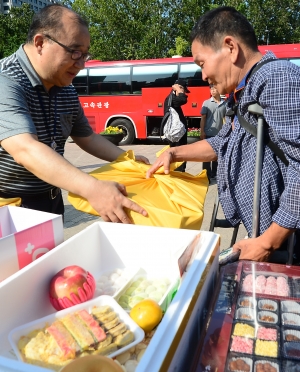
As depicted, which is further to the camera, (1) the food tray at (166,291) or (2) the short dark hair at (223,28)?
(2) the short dark hair at (223,28)

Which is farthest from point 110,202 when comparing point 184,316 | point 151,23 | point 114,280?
point 151,23

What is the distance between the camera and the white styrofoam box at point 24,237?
1.20m

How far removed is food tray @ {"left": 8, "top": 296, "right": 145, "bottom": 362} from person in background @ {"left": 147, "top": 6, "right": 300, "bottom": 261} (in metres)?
0.77

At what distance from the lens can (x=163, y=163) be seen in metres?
1.86

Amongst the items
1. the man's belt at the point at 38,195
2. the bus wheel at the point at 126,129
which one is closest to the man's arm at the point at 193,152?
the man's belt at the point at 38,195

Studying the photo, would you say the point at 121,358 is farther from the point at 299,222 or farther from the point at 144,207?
the point at 299,222

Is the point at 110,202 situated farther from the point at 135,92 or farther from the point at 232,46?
the point at 135,92

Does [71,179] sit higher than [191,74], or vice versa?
[191,74]

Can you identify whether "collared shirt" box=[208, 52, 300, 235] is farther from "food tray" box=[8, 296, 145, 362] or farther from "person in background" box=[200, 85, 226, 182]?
"person in background" box=[200, 85, 226, 182]

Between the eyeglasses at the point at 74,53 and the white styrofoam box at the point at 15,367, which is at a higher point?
the eyeglasses at the point at 74,53

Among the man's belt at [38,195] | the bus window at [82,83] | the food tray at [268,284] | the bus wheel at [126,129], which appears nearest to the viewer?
the food tray at [268,284]

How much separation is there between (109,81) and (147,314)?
13421 mm

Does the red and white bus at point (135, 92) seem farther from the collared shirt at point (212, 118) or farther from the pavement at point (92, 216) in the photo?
the collared shirt at point (212, 118)

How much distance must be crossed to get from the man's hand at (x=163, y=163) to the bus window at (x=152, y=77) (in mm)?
11617
